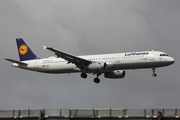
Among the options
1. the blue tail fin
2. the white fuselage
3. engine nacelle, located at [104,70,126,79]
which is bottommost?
engine nacelle, located at [104,70,126,79]

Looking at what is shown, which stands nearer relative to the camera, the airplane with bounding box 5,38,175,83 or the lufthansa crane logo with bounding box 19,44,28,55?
the airplane with bounding box 5,38,175,83

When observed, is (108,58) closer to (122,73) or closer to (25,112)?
(122,73)

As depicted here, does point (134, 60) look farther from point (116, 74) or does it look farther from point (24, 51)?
point (24, 51)

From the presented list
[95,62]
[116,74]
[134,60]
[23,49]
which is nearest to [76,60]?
[95,62]

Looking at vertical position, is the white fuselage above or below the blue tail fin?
below

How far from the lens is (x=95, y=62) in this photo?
75.8 metres

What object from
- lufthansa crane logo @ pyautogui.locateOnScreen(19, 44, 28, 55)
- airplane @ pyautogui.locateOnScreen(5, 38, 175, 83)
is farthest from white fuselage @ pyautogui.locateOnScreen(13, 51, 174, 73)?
lufthansa crane logo @ pyautogui.locateOnScreen(19, 44, 28, 55)

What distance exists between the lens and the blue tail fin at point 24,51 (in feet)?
281

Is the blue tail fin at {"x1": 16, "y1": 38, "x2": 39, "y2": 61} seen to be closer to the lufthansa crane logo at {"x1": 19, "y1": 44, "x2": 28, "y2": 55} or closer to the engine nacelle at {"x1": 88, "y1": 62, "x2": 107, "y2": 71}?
the lufthansa crane logo at {"x1": 19, "y1": 44, "x2": 28, "y2": 55}

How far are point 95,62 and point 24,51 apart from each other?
1723cm

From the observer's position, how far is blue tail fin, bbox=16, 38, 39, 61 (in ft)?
281

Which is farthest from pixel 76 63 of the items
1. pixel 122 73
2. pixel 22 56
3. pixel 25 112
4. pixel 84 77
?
pixel 25 112

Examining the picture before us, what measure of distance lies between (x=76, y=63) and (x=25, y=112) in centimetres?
2926

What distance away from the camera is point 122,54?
241ft
